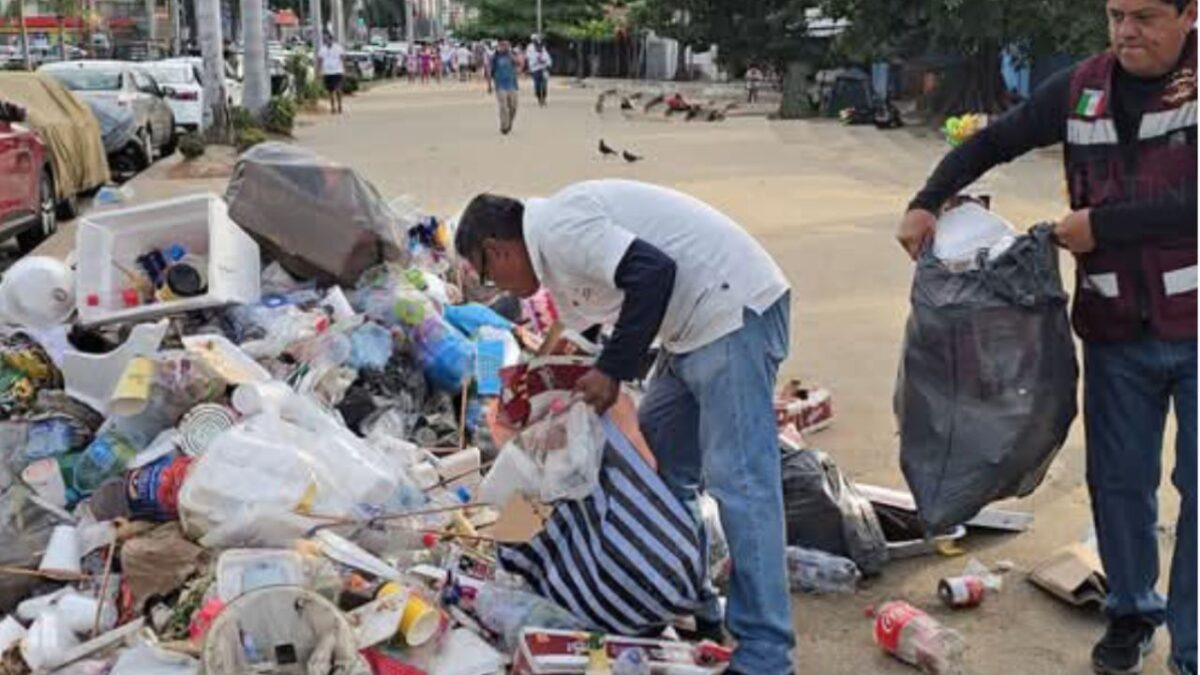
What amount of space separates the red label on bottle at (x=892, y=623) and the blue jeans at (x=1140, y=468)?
549mm

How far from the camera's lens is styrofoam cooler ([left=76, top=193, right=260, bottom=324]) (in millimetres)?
5477

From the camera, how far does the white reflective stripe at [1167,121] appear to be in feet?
10.1

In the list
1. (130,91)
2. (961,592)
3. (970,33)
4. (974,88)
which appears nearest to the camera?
(961,592)

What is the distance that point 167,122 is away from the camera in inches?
782

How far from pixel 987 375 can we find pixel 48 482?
3.13 m

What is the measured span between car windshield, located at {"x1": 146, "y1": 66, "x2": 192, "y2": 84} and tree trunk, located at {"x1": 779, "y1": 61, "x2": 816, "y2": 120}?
1273 cm


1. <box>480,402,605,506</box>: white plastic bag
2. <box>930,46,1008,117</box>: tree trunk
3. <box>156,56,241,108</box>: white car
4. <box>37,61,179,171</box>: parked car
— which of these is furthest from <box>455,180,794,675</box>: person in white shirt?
<box>930,46,1008,117</box>: tree trunk

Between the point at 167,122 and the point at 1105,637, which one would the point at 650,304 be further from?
the point at 167,122

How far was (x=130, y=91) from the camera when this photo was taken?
17.8 meters

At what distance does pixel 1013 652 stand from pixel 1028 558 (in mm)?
699

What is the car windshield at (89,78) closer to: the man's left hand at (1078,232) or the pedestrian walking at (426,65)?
the man's left hand at (1078,232)

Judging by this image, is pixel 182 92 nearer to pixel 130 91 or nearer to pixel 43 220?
pixel 130 91

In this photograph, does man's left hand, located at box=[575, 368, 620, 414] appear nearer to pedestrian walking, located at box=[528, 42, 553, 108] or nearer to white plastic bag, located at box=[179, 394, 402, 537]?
white plastic bag, located at box=[179, 394, 402, 537]

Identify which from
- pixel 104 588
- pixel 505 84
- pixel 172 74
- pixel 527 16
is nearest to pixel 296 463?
pixel 104 588
